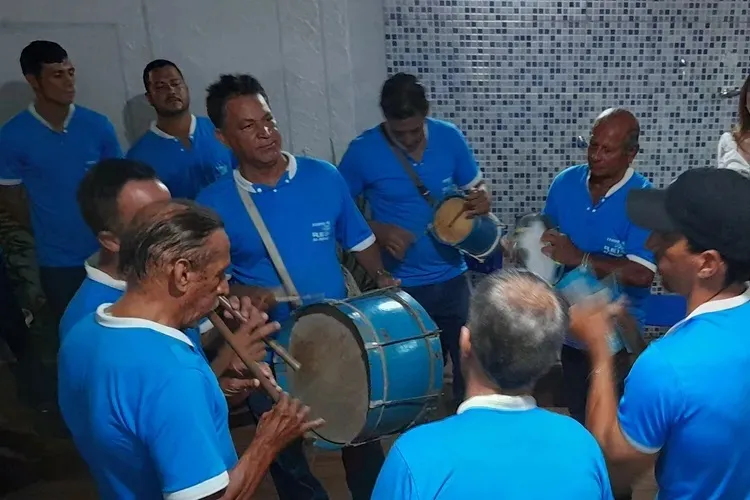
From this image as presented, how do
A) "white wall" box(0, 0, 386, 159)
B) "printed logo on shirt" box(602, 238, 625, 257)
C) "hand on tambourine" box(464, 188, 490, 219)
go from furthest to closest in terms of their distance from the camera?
"white wall" box(0, 0, 386, 159)
"hand on tambourine" box(464, 188, 490, 219)
"printed logo on shirt" box(602, 238, 625, 257)

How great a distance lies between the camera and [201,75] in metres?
4.14

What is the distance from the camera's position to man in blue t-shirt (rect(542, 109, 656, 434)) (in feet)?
8.98

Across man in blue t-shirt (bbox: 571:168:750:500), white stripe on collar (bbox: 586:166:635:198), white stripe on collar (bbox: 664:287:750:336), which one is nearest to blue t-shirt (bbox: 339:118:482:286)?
white stripe on collar (bbox: 586:166:635:198)

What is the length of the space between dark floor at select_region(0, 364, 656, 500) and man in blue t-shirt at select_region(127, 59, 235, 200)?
55.1 inches

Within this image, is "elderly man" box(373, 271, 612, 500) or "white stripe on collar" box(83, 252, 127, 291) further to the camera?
"white stripe on collar" box(83, 252, 127, 291)

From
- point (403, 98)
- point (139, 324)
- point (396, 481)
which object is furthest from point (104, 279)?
point (403, 98)

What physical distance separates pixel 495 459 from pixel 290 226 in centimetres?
166

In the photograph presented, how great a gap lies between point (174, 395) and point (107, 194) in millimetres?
760

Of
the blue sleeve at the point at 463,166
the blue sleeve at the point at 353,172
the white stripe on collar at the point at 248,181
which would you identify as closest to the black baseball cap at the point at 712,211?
the white stripe on collar at the point at 248,181

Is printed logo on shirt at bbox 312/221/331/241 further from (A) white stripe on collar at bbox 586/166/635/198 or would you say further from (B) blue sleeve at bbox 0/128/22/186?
(B) blue sleeve at bbox 0/128/22/186

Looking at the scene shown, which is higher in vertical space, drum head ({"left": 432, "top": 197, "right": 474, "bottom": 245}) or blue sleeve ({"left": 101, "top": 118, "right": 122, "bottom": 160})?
blue sleeve ({"left": 101, "top": 118, "right": 122, "bottom": 160})

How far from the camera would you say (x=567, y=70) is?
166 inches

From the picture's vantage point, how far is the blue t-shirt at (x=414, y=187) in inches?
132

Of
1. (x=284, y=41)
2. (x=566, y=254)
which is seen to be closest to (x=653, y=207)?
(x=566, y=254)
